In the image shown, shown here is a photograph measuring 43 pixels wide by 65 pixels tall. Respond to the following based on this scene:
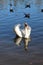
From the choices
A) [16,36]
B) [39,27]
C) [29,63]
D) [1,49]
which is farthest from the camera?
[39,27]

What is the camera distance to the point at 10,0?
72.9 metres

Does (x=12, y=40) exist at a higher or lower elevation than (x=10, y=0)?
higher

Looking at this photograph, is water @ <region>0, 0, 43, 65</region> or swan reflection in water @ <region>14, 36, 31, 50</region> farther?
swan reflection in water @ <region>14, 36, 31, 50</region>

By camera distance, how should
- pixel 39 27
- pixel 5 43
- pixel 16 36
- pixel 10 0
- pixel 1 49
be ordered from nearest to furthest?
pixel 1 49, pixel 5 43, pixel 16 36, pixel 39 27, pixel 10 0

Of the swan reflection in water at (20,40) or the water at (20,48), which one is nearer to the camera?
the water at (20,48)

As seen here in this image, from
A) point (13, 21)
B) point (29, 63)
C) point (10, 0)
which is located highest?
point (29, 63)

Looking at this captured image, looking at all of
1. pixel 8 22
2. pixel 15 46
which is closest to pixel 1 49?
pixel 15 46

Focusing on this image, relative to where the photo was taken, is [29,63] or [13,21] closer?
[29,63]

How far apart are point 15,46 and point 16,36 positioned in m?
3.76

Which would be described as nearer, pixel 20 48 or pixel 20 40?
pixel 20 48

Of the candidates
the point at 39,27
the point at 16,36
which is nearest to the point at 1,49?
the point at 16,36

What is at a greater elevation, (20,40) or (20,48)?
(20,48)

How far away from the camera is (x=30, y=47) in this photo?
2314 cm

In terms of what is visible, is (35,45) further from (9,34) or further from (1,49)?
(9,34)
